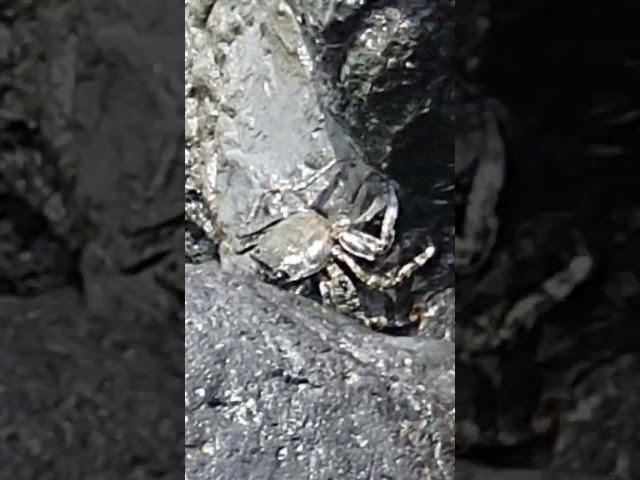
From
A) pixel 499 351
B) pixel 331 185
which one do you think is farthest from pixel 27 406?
pixel 331 185

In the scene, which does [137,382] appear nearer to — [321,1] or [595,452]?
[595,452]

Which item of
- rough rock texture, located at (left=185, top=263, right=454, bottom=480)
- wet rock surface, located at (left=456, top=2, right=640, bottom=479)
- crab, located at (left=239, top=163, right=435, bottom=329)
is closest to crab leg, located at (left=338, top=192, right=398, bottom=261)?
crab, located at (left=239, top=163, right=435, bottom=329)

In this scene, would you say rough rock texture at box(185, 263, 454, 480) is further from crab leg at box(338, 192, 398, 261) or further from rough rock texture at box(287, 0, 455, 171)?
rough rock texture at box(287, 0, 455, 171)

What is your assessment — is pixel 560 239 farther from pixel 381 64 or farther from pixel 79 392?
pixel 381 64

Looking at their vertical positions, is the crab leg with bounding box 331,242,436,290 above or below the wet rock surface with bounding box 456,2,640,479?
below

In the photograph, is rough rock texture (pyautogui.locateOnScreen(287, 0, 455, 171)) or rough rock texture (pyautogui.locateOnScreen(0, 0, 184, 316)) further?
rough rock texture (pyautogui.locateOnScreen(287, 0, 455, 171))

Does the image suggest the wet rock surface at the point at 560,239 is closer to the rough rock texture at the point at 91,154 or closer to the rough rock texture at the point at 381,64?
the rough rock texture at the point at 91,154
